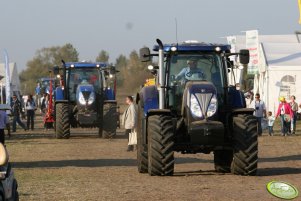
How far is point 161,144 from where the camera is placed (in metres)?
16.9

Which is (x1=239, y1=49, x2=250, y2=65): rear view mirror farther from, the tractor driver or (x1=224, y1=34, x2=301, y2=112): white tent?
(x1=224, y1=34, x2=301, y2=112): white tent

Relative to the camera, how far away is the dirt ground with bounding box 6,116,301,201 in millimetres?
14425

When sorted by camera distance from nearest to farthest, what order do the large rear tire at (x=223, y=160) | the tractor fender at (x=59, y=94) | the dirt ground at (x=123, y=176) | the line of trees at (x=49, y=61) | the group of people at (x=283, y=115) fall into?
the dirt ground at (x=123, y=176), the large rear tire at (x=223, y=160), the tractor fender at (x=59, y=94), the group of people at (x=283, y=115), the line of trees at (x=49, y=61)

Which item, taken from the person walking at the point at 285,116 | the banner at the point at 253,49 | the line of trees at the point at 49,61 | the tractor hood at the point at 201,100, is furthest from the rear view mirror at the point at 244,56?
the line of trees at the point at 49,61

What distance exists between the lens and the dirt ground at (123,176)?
47.3 feet

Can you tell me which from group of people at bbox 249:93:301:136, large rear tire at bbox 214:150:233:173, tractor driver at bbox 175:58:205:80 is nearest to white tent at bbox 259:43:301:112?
group of people at bbox 249:93:301:136

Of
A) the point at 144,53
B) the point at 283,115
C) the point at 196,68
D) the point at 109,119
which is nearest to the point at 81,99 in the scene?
the point at 109,119

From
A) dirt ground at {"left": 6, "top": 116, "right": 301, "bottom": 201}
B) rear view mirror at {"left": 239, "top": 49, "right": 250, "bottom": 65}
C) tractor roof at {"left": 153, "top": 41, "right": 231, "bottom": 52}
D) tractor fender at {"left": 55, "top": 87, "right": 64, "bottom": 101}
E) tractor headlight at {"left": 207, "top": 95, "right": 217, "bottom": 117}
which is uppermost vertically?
tractor roof at {"left": 153, "top": 41, "right": 231, "bottom": 52}

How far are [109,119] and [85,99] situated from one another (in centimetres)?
109

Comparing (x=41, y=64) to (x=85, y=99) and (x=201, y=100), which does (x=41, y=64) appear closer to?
(x=85, y=99)

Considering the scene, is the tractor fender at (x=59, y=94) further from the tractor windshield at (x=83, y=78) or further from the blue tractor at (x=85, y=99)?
the tractor windshield at (x=83, y=78)

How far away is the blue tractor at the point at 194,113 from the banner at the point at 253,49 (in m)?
26.7

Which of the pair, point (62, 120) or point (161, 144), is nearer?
point (161, 144)

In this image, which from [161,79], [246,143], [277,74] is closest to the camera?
[246,143]
